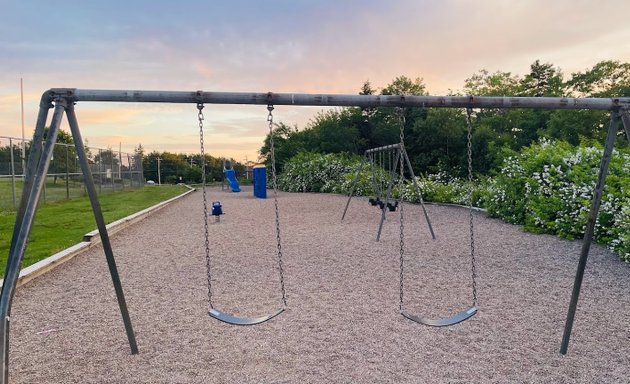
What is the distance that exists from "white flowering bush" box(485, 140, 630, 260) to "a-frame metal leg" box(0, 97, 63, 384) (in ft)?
20.7

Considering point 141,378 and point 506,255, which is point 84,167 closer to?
point 141,378

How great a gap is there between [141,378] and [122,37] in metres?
7.12

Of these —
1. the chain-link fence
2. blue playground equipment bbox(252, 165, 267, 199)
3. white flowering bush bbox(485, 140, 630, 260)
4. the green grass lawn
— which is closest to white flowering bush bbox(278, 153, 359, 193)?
blue playground equipment bbox(252, 165, 267, 199)

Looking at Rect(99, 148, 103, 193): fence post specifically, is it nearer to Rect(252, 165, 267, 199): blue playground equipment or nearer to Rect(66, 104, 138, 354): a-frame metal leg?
Rect(252, 165, 267, 199): blue playground equipment

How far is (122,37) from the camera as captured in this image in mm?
8391

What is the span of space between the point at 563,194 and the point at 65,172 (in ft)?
48.2

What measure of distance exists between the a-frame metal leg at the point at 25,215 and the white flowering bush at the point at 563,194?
631cm

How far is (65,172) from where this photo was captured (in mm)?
15578

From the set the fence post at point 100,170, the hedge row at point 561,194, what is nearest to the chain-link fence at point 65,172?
the fence post at point 100,170

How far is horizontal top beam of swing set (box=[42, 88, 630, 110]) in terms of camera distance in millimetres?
3115

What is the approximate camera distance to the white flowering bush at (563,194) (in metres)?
6.68

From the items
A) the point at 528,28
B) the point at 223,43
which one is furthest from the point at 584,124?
the point at 223,43

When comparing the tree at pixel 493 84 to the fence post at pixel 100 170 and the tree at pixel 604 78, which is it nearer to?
the tree at pixel 604 78

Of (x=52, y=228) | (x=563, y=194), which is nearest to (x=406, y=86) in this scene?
(x=563, y=194)
